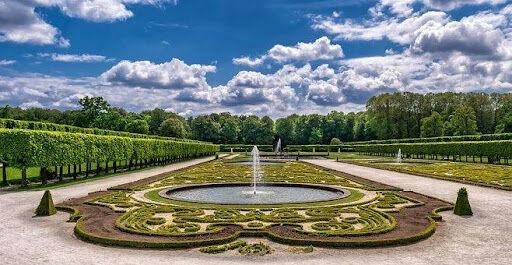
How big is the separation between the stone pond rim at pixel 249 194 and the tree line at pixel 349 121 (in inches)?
2707

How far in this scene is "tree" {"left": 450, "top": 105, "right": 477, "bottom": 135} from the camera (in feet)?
280

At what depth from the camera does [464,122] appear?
283 feet

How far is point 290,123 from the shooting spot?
133m

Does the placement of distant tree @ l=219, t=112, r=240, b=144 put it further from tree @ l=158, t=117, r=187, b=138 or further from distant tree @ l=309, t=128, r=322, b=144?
distant tree @ l=309, t=128, r=322, b=144

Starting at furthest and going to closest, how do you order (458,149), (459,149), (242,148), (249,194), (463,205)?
(242,148) → (458,149) → (459,149) → (249,194) → (463,205)

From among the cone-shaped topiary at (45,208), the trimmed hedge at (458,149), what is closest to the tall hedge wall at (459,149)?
the trimmed hedge at (458,149)

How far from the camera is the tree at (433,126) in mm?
93000

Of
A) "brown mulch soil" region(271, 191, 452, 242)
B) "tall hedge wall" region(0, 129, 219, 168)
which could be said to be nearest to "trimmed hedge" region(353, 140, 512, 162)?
"brown mulch soil" region(271, 191, 452, 242)

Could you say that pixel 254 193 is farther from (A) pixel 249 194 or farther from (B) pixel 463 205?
(B) pixel 463 205

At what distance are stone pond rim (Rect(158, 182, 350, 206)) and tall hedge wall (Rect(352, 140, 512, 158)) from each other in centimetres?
3167

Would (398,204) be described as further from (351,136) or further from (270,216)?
(351,136)

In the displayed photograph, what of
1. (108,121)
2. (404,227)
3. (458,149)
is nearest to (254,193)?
(404,227)

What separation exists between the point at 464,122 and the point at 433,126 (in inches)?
330

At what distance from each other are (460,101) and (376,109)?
1878 cm
